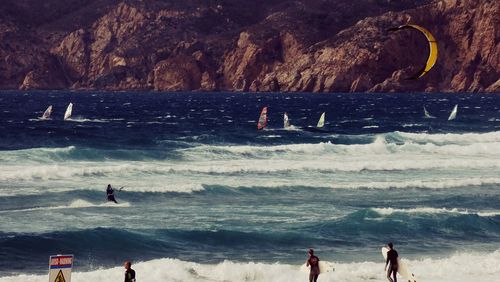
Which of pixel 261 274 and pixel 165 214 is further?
pixel 165 214

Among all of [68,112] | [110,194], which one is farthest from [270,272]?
[68,112]

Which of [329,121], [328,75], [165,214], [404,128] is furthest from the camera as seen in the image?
[328,75]

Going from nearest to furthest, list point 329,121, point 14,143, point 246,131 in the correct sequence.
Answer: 1. point 14,143
2. point 246,131
3. point 329,121

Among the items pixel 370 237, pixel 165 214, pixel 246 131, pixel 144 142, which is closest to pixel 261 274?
pixel 370 237

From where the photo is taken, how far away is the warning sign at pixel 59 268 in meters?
20.9

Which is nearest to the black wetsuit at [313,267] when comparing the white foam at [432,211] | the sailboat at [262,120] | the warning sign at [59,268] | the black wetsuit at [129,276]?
the black wetsuit at [129,276]

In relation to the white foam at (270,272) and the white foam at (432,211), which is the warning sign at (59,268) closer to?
the white foam at (270,272)

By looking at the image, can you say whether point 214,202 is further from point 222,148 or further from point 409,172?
point 222,148

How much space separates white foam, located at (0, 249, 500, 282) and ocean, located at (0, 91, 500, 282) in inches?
2.1

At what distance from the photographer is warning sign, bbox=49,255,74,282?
20875mm

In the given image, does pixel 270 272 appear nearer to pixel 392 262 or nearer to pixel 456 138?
pixel 392 262

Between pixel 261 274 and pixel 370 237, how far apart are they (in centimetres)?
746

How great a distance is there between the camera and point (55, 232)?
34188 millimetres

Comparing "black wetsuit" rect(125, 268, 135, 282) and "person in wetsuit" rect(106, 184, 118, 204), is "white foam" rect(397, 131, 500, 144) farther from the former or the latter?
"black wetsuit" rect(125, 268, 135, 282)
